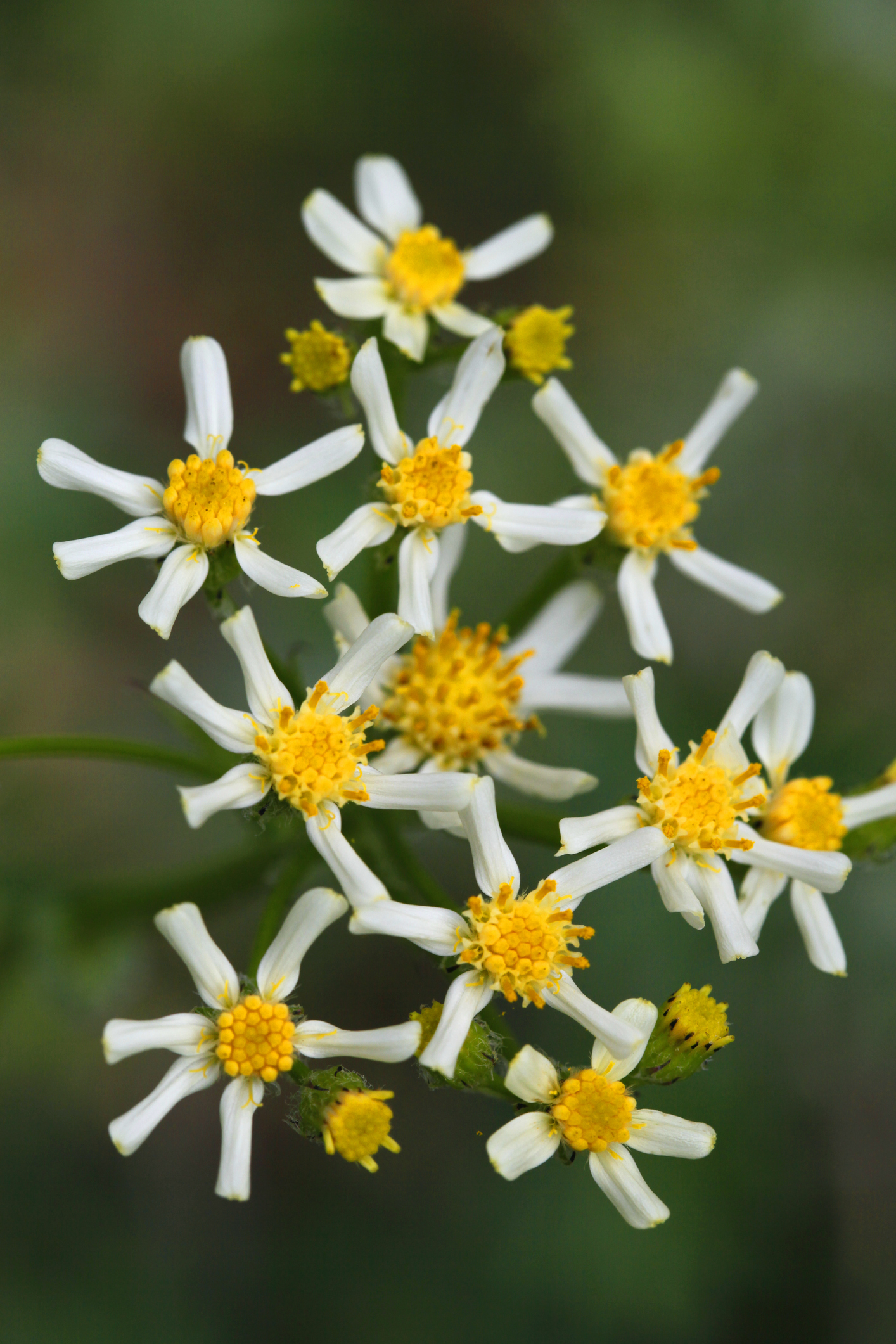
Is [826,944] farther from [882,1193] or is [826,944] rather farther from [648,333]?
[648,333]

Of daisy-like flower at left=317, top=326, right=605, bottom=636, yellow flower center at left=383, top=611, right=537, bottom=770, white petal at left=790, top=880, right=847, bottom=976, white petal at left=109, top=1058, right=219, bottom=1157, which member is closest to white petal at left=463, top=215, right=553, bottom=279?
daisy-like flower at left=317, top=326, right=605, bottom=636

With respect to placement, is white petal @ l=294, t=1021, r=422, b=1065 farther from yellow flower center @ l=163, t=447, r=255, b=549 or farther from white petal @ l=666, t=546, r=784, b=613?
white petal @ l=666, t=546, r=784, b=613

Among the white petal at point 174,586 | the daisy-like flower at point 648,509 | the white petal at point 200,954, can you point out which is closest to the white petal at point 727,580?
the daisy-like flower at point 648,509

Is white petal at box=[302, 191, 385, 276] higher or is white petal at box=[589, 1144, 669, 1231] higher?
white petal at box=[302, 191, 385, 276]

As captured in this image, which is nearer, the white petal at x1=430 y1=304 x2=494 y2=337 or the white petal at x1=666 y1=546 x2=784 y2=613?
the white petal at x1=430 y1=304 x2=494 y2=337

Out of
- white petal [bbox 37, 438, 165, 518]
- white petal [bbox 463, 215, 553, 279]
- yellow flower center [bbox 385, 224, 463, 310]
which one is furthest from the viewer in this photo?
white petal [bbox 463, 215, 553, 279]

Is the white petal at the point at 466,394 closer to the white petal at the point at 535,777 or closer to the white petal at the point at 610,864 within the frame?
the white petal at the point at 535,777

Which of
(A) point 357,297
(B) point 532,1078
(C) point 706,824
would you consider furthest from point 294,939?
(A) point 357,297

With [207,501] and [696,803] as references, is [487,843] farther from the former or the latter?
[207,501]
